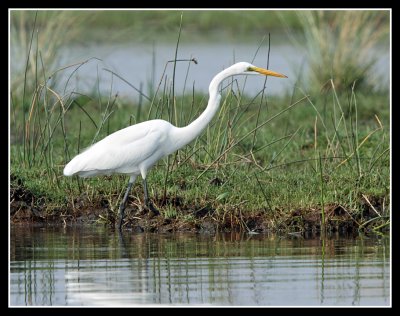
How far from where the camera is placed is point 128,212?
33.1 ft

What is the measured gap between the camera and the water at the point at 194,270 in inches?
267

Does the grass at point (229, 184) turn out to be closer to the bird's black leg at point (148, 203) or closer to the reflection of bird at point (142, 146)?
the bird's black leg at point (148, 203)

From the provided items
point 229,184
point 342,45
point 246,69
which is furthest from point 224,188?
point 342,45

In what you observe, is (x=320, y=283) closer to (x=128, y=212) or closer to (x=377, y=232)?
(x=377, y=232)

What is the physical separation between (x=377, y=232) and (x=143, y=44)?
1477cm

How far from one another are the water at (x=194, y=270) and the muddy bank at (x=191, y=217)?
260 mm

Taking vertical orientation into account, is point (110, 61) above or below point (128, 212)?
above

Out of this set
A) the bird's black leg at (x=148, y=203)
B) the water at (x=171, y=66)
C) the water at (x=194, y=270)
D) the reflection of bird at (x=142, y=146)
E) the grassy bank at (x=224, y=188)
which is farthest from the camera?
the water at (x=171, y=66)

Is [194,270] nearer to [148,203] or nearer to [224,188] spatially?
[148,203]

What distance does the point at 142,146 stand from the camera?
9930 millimetres

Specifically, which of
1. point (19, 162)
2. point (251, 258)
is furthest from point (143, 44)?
point (251, 258)

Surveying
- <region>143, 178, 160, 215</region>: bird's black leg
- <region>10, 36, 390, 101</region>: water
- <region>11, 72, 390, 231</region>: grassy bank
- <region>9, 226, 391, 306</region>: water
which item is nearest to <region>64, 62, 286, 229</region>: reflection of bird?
<region>143, 178, 160, 215</region>: bird's black leg

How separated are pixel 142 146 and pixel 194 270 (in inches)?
99.1

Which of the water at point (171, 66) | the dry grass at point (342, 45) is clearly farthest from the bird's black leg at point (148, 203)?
the dry grass at point (342, 45)
